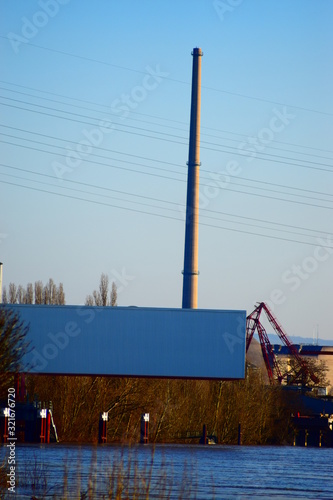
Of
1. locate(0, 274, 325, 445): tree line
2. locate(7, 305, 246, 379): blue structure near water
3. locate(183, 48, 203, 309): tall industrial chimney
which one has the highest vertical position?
locate(183, 48, 203, 309): tall industrial chimney

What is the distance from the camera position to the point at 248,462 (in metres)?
27.0

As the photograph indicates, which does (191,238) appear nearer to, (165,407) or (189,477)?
(165,407)

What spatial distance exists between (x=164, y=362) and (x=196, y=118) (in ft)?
44.1

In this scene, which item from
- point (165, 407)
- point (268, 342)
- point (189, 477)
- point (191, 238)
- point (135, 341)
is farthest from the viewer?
point (268, 342)

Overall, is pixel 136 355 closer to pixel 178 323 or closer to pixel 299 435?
pixel 178 323

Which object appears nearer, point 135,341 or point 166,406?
point 135,341

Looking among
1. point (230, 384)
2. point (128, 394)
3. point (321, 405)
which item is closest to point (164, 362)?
point (128, 394)

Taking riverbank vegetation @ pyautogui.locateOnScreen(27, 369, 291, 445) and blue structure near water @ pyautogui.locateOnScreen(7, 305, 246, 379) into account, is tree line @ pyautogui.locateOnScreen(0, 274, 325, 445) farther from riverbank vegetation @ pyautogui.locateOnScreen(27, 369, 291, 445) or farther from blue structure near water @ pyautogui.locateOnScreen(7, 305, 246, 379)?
blue structure near water @ pyautogui.locateOnScreen(7, 305, 246, 379)

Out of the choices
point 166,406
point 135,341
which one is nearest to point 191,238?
point 135,341

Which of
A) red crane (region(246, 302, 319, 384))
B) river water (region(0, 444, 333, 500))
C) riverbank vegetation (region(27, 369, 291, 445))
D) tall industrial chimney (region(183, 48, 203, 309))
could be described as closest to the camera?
river water (region(0, 444, 333, 500))

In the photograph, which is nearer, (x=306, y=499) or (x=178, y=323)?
(x=306, y=499)

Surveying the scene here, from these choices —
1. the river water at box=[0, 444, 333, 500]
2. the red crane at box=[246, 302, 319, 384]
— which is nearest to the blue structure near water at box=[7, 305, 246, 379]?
the river water at box=[0, 444, 333, 500]

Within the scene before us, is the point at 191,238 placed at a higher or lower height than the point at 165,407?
higher

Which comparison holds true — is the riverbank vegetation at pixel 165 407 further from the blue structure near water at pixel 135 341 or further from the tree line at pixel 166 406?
the blue structure near water at pixel 135 341
